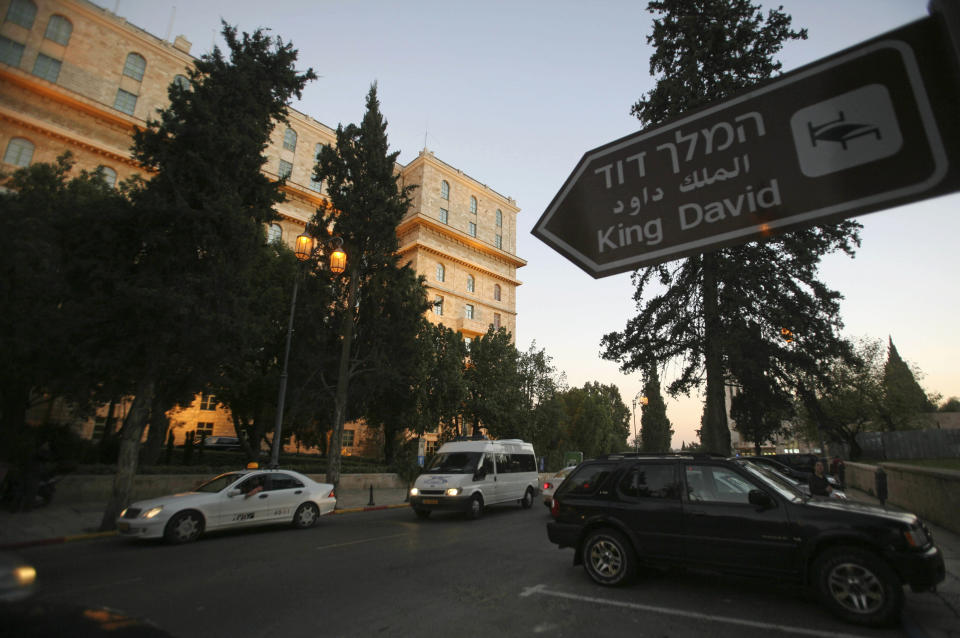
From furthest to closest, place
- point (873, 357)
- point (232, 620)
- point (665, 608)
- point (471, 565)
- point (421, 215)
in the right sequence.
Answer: point (421, 215) < point (873, 357) < point (471, 565) < point (665, 608) < point (232, 620)

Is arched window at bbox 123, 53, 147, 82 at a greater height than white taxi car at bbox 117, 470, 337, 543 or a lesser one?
greater

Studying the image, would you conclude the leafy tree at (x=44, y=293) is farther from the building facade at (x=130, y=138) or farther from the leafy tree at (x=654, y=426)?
the leafy tree at (x=654, y=426)

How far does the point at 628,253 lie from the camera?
2264 millimetres

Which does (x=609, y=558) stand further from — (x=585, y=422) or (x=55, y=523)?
(x=585, y=422)

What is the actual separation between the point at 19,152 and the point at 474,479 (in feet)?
140

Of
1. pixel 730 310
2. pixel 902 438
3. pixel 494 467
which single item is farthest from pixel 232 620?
pixel 902 438

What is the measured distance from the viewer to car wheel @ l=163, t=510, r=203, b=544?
378 inches

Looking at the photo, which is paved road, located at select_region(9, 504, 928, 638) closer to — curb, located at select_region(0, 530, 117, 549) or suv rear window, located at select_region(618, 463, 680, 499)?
curb, located at select_region(0, 530, 117, 549)

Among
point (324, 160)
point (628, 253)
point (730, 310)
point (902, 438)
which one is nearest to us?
point (628, 253)

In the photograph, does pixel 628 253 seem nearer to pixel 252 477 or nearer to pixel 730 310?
pixel 252 477

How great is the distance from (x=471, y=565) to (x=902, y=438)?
33.9 metres

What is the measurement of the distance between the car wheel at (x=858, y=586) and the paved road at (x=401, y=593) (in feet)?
0.61

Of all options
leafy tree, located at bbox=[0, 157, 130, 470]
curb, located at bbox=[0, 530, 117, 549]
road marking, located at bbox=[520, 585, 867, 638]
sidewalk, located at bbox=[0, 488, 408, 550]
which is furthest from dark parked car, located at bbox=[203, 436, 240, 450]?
road marking, located at bbox=[520, 585, 867, 638]

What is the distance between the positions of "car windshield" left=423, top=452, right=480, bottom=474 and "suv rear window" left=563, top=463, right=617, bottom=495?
716 centimetres
